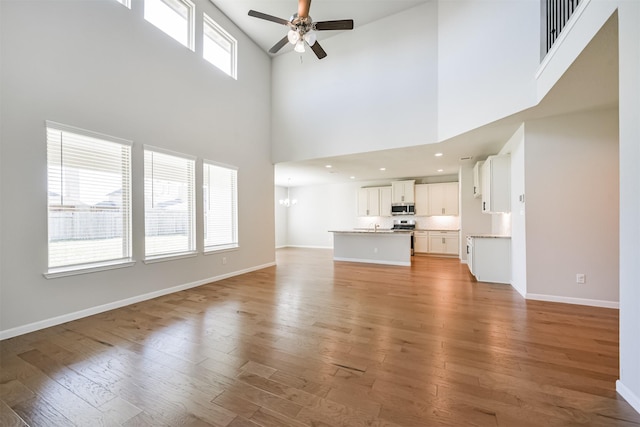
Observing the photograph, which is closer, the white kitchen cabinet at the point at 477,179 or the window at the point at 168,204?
the window at the point at 168,204

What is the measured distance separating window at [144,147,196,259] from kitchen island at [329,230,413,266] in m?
4.04

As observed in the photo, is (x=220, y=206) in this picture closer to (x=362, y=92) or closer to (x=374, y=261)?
(x=362, y=92)

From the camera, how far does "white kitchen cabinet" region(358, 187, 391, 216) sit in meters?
9.25

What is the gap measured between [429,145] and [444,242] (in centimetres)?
425

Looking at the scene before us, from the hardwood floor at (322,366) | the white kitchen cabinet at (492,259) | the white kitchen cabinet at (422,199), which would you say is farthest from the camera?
the white kitchen cabinet at (422,199)

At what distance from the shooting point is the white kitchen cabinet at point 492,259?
460 cm

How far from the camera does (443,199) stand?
8.38 metres

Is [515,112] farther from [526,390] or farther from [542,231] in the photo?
[526,390]

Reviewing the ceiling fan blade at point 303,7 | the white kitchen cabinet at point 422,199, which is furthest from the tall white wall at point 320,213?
the ceiling fan blade at point 303,7

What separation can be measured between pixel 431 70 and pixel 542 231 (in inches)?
133

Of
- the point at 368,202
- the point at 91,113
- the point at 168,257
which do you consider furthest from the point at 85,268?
the point at 368,202
